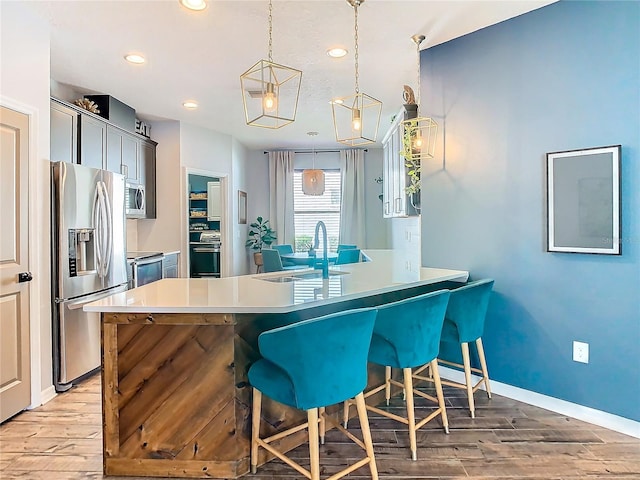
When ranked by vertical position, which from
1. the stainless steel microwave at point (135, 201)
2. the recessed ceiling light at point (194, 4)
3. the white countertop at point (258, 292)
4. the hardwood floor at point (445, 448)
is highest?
the recessed ceiling light at point (194, 4)

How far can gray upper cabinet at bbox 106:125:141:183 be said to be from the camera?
14.3 ft

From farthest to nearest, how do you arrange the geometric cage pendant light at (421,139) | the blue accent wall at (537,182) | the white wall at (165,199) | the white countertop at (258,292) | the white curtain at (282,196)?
the white curtain at (282,196), the white wall at (165,199), the geometric cage pendant light at (421,139), the blue accent wall at (537,182), the white countertop at (258,292)

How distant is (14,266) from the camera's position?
8.59ft

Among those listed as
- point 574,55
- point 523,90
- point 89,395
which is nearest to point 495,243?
point 523,90

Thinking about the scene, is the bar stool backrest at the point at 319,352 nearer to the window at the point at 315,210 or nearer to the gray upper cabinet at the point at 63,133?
the gray upper cabinet at the point at 63,133

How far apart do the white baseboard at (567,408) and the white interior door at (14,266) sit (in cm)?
298

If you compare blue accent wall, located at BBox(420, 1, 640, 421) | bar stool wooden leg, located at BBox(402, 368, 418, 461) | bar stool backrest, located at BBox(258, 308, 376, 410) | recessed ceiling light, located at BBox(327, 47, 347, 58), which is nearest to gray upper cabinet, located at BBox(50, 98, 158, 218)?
recessed ceiling light, located at BBox(327, 47, 347, 58)

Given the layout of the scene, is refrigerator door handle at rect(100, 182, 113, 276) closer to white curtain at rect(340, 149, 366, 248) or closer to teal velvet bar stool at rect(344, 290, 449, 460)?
teal velvet bar stool at rect(344, 290, 449, 460)

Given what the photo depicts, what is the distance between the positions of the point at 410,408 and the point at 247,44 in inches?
108

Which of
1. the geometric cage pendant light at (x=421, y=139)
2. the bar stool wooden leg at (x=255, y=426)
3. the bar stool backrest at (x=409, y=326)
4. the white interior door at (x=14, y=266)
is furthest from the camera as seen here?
the geometric cage pendant light at (x=421, y=139)

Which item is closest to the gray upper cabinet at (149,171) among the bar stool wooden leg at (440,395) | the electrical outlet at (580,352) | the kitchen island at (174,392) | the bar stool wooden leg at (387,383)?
the kitchen island at (174,392)

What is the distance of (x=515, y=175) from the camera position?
2.86 metres

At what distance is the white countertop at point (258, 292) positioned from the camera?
186 centimetres

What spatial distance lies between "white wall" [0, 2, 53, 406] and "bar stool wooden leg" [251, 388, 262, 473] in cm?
173
